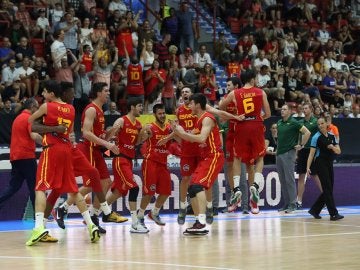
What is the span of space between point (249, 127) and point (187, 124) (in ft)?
3.72

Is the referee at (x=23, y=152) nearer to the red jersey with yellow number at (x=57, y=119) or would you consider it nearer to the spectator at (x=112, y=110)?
the red jersey with yellow number at (x=57, y=119)

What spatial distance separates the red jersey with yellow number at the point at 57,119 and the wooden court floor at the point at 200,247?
1.52 m

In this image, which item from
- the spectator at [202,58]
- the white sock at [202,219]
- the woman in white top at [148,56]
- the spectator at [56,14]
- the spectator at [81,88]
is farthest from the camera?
the spectator at [202,58]

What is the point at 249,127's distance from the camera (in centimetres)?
1622

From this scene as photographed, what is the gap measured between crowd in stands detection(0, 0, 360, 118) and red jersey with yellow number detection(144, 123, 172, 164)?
6.05 m

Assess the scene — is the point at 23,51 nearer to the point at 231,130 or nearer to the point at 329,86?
the point at 231,130

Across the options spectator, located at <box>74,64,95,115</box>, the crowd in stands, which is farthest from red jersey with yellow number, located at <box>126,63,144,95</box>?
spectator, located at <box>74,64,95,115</box>

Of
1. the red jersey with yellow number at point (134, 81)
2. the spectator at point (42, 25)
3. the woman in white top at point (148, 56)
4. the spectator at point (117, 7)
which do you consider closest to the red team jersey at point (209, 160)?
the red jersey with yellow number at point (134, 81)

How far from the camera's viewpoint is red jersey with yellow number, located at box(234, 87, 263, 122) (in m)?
16.0

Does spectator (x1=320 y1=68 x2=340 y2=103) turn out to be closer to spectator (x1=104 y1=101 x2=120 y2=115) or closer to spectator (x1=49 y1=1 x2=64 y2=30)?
spectator (x1=104 y1=101 x2=120 y2=115)

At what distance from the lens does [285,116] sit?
1984 cm

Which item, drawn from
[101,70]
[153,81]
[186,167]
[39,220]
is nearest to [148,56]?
[153,81]

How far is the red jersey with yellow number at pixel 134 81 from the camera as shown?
24.4 meters

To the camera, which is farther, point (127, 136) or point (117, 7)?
point (117, 7)
